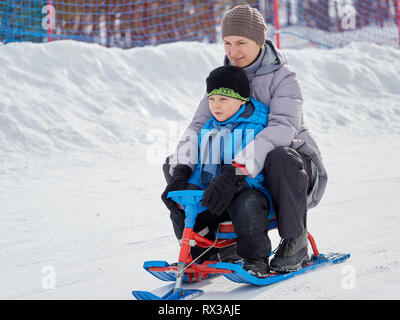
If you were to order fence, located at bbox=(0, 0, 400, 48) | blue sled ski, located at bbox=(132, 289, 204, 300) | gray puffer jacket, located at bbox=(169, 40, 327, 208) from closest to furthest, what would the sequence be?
blue sled ski, located at bbox=(132, 289, 204, 300), gray puffer jacket, located at bbox=(169, 40, 327, 208), fence, located at bbox=(0, 0, 400, 48)

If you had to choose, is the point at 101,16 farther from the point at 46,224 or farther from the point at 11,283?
the point at 11,283

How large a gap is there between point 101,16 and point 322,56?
4.49 meters

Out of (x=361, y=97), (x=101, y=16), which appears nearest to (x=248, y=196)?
(x=361, y=97)

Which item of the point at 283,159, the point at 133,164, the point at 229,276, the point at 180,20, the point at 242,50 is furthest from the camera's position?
the point at 180,20

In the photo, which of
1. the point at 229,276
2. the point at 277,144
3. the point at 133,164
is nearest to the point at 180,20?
the point at 133,164

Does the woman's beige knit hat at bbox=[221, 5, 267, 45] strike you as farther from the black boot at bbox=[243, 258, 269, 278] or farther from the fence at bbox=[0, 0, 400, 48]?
the fence at bbox=[0, 0, 400, 48]

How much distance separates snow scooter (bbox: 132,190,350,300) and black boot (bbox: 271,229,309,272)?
0.03m

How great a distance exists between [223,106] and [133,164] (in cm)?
342

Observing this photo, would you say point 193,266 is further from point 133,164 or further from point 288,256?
point 133,164

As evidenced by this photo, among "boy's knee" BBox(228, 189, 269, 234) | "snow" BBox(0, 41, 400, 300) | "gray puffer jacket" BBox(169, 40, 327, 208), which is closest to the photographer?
"boy's knee" BBox(228, 189, 269, 234)

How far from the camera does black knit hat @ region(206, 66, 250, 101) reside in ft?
7.53

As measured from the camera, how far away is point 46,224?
3.62m

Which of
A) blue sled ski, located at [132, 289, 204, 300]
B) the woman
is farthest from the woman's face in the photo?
blue sled ski, located at [132, 289, 204, 300]

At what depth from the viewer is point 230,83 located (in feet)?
7.54
